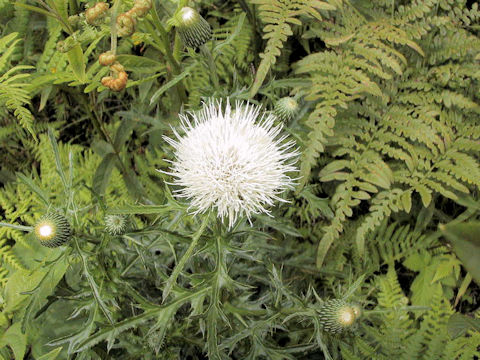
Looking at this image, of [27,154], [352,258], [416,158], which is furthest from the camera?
[27,154]

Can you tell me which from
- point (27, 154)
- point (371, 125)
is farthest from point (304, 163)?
point (27, 154)

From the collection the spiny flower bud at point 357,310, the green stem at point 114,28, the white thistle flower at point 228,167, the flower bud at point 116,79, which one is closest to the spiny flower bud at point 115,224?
the white thistle flower at point 228,167

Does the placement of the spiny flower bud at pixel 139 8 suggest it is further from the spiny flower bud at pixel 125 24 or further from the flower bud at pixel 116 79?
the flower bud at pixel 116 79

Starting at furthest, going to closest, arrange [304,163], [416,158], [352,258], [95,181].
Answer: [352,258], [95,181], [416,158], [304,163]

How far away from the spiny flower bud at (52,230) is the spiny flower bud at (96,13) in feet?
2.72

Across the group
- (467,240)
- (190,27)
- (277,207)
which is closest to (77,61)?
(190,27)

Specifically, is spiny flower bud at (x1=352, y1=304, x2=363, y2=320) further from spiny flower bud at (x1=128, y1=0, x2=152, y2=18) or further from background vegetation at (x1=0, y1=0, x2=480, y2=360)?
spiny flower bud at (x1=128, y1=0, x2=152, y2=18)

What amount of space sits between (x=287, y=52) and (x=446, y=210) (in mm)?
1575

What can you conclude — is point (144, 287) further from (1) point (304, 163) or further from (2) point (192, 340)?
(1) point (304, 163)

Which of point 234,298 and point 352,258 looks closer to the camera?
point 234,298

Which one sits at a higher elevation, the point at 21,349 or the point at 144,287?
the point at 144,287

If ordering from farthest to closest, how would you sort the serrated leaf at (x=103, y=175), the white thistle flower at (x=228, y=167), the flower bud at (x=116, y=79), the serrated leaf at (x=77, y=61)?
the serrated leaf at (x=103, y=175), the serrated leaf at (x=77, y=61), the flower bud at (x=116, y=79), the white thistle flower at (x=228, y=167)

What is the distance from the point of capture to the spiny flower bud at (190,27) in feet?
6.29

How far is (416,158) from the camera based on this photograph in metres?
2.56
